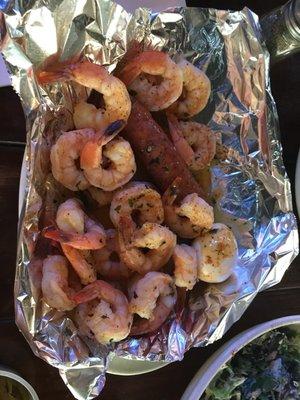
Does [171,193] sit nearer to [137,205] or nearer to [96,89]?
[137,205]

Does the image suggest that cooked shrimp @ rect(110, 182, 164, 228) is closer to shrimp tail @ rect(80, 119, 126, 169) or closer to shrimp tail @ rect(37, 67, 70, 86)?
shrimp tail @ rect(80, 119, 126, 169)

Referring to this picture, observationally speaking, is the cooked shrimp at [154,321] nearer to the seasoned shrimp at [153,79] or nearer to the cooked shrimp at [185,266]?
the cooked shrimp at [185,266]

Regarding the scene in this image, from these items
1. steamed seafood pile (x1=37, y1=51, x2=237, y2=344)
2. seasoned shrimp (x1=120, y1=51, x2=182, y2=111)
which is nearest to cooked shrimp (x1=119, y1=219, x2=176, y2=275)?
A: steamed seafood pile (x1=37, y1=51, x2=237, y2=344)

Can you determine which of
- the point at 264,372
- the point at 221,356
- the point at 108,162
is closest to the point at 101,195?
the point at 108,162

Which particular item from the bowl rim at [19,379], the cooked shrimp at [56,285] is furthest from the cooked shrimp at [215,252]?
the bowl rim at [19,379]

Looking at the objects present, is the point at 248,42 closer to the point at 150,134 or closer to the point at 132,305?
the point at 150,134

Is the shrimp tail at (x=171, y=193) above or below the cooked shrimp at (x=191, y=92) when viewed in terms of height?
below
